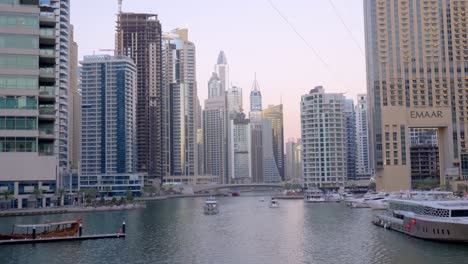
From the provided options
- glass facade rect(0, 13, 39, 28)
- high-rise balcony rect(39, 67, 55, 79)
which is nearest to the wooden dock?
high-rise balcony rect(39, 67, 55, 79)

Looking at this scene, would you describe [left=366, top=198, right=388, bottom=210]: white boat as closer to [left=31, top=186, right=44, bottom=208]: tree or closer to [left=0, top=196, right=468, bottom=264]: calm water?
[left=0, top=196, right=468, bottom=264]: calm water

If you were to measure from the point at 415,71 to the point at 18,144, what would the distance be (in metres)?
170

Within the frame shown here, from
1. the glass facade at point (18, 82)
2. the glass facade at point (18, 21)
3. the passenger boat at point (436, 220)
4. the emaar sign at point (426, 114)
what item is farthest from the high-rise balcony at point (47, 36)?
the emaar sign at point (426, 114)

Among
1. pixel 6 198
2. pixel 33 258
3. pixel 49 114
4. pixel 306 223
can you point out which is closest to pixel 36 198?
pixel 6 198

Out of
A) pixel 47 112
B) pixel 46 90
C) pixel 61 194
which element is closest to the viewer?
pixel 47 112

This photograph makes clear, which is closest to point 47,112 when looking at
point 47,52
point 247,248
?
point 47,52

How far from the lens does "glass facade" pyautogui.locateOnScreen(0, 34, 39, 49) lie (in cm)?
3959

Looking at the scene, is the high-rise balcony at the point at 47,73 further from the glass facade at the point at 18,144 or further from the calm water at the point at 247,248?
the calm water at the point at 247,248

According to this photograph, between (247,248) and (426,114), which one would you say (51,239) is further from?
(426,114)

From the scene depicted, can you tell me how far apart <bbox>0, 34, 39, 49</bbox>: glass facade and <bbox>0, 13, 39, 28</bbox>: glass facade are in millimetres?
749

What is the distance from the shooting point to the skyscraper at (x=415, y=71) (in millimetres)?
184000

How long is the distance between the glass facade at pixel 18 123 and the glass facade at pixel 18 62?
3.57 m

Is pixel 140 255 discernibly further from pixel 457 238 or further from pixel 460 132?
pixel 460 132

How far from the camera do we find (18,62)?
40.4 metres
